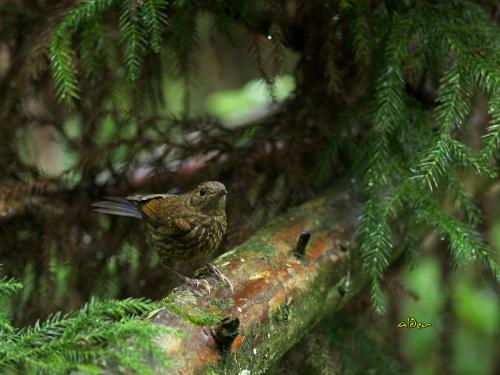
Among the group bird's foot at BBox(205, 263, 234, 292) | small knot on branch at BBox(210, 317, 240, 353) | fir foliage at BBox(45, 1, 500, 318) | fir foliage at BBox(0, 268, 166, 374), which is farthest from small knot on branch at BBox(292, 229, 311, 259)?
fir foliage at BBox(0, 268, 166, 374)

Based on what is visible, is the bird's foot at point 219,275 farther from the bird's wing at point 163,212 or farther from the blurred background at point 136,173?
the blurred background at point 136,173

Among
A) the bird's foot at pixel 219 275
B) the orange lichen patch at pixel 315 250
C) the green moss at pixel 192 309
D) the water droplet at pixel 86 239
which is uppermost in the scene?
the green moss at pixel 192 309

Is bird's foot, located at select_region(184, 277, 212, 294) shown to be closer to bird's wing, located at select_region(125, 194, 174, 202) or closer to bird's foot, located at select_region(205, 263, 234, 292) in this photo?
bird's foot, located at select_region(205, 263, 234, 292)

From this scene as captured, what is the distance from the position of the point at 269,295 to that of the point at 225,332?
0.65 meters

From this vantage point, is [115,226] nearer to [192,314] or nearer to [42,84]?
[42,84]

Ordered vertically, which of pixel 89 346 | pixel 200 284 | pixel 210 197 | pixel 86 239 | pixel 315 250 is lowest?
pixel 86 239

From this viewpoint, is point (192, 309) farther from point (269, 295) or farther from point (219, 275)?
point (269, 295)

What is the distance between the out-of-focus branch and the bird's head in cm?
30

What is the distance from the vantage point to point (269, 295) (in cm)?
310

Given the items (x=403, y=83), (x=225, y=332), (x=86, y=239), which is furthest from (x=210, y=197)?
(x=225, y=332)

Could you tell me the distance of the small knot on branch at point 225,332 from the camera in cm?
245

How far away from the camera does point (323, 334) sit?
3760mm

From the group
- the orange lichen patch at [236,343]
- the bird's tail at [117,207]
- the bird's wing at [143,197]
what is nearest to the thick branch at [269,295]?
the orange lichen patch at [236,343]

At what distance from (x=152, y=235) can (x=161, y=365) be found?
1.65 meters
